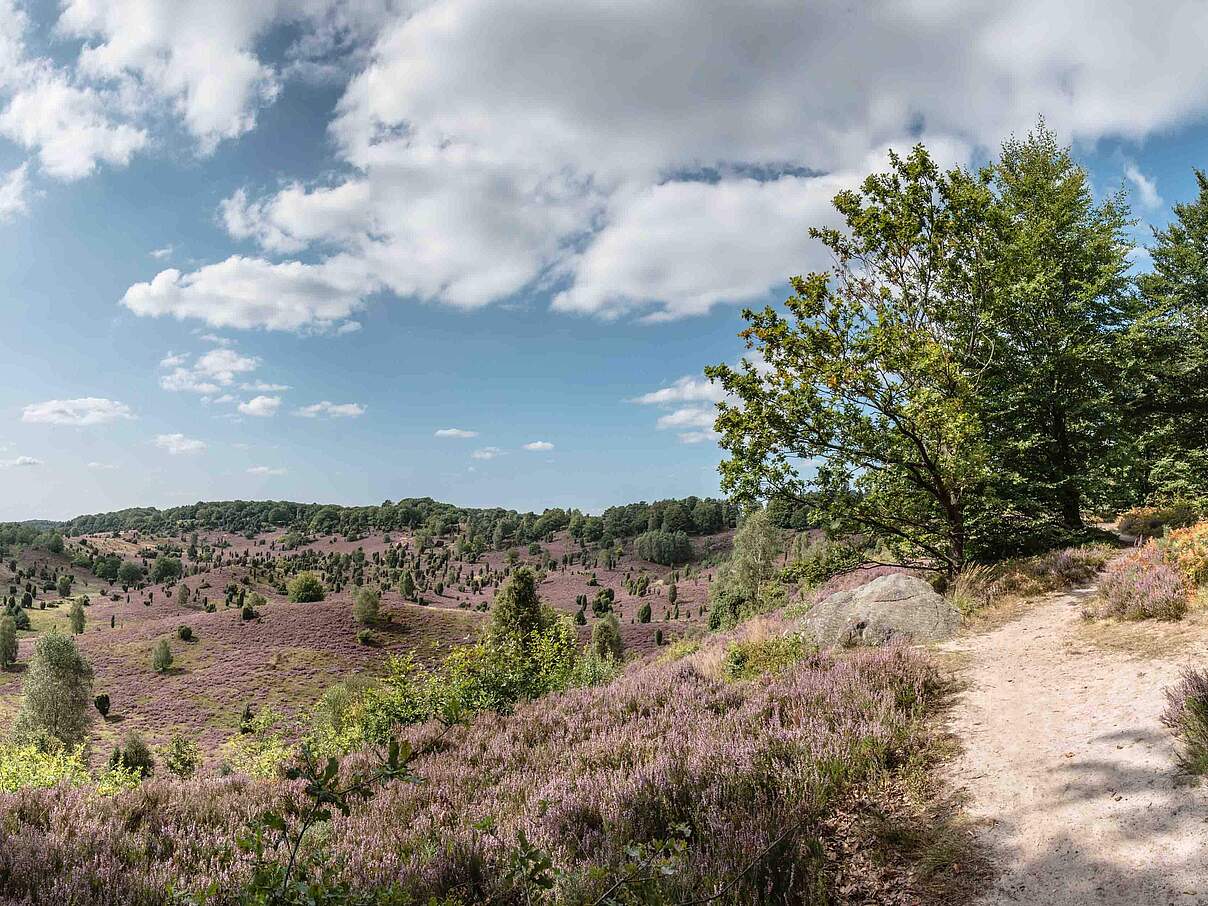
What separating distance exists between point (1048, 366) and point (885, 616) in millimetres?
11364

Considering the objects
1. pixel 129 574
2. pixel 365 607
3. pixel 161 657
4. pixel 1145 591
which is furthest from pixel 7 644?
pixel 129 574

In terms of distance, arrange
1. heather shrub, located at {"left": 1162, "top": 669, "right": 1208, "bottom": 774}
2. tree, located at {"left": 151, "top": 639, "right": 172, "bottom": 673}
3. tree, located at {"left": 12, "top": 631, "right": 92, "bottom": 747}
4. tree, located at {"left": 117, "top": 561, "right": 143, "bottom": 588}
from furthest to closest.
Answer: tree, located at {"left": 117, "top": 561, "right": 143, "bottom": 588} → tree, located at {"left": 151, "top": 639, "right": 172, "bottom": 673} → tree, located at {"left": 12, "top": 631, "right": 92, "bottom": 747} → heather shrub, located at {"left": 1162, "top": 669, "right": 1208, "bottom": 774}

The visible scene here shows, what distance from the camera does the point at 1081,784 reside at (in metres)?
4.43

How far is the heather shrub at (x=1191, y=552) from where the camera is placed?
8.22 meters

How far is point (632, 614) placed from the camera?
320 ft

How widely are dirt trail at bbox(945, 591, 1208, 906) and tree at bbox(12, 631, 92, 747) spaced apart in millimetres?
60066

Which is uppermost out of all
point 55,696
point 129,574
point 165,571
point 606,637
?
point 606,637

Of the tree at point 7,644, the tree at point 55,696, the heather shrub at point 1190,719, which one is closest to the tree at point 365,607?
the tree at point 55,696

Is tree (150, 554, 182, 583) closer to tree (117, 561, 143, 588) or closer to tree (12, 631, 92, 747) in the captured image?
tree (117, 561, 143, 588)

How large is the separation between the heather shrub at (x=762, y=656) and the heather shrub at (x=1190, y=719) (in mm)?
4182

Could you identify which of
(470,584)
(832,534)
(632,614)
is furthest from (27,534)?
(832,534)

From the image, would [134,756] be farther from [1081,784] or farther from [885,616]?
[1081,784]

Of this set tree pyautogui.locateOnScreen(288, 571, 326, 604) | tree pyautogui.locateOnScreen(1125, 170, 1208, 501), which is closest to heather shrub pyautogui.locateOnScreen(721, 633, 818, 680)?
tree pyautogui.locateOnScreen(1125, 170, 1208, 501)

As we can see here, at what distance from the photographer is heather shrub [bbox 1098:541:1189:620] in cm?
798
